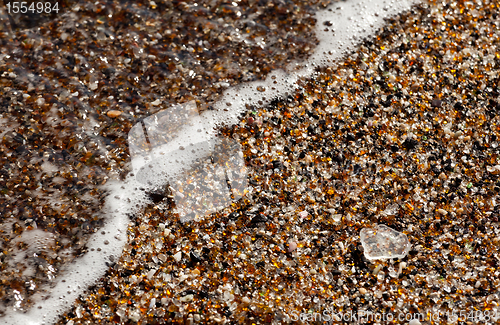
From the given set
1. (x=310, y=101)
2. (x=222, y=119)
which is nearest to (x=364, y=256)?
(x=310, y=101)

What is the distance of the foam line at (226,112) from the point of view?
2.47m

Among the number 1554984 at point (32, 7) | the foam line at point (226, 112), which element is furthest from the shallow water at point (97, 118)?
the number 1554984 at point (32, 7)

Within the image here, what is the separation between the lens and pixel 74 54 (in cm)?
326

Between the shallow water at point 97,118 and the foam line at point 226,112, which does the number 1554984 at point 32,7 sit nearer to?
the shallow water at point 97,118

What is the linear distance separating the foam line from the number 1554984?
179cm

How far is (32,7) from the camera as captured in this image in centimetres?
353

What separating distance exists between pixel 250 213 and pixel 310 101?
1.01 meters

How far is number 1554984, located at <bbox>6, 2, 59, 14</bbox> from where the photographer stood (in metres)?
3.51

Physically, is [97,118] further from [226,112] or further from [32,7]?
[32,7]

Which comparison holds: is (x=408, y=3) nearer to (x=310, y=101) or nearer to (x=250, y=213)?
(x=310, y=101)

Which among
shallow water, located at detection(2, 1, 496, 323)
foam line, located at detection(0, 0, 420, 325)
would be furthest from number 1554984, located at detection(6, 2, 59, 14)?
foam line, located at detection(0, 0, 420, 325)

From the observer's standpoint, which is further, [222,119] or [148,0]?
[148,0]

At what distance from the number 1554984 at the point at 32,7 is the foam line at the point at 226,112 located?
1788mm

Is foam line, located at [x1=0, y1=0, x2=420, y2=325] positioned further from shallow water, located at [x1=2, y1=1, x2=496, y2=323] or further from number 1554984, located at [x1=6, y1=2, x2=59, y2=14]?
number 1554984, located at [x1=6, y1=2, x2=59, y2=14]
